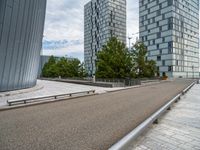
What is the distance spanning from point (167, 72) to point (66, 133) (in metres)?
67.8

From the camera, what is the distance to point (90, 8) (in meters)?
116

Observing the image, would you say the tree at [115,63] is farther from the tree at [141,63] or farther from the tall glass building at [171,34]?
the tall glass building at [171,34]

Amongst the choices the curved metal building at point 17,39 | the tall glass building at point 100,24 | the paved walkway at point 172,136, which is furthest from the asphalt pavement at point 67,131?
the tall glass building at point 100,24

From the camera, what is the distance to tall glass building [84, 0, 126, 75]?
10156 centimetres

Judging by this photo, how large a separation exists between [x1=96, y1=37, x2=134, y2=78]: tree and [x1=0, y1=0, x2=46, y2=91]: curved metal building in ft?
40.5

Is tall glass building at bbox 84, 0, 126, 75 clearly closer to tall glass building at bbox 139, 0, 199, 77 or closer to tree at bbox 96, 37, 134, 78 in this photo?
tall glass building at bbox 139, 0, 199, 77

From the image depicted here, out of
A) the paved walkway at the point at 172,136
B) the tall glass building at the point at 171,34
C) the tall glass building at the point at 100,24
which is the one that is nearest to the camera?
the paved walkway at the point at 172,136

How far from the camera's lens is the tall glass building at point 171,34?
2655 inches

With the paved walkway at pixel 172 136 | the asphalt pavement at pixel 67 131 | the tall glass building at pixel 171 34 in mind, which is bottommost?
the asphalt pavement at pixel 67 131

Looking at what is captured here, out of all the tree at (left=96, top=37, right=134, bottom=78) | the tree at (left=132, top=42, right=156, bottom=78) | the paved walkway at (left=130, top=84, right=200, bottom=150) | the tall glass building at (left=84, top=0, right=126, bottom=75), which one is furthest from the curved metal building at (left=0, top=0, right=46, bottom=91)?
the tall glass building at (left=84, top=0, right=126, bottom=75)

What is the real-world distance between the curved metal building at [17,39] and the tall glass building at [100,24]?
80251mm

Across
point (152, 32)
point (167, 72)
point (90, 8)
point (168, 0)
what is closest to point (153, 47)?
point (152, 32)

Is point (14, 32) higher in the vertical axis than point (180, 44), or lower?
lower

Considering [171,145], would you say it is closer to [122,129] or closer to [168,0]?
[122,129]
